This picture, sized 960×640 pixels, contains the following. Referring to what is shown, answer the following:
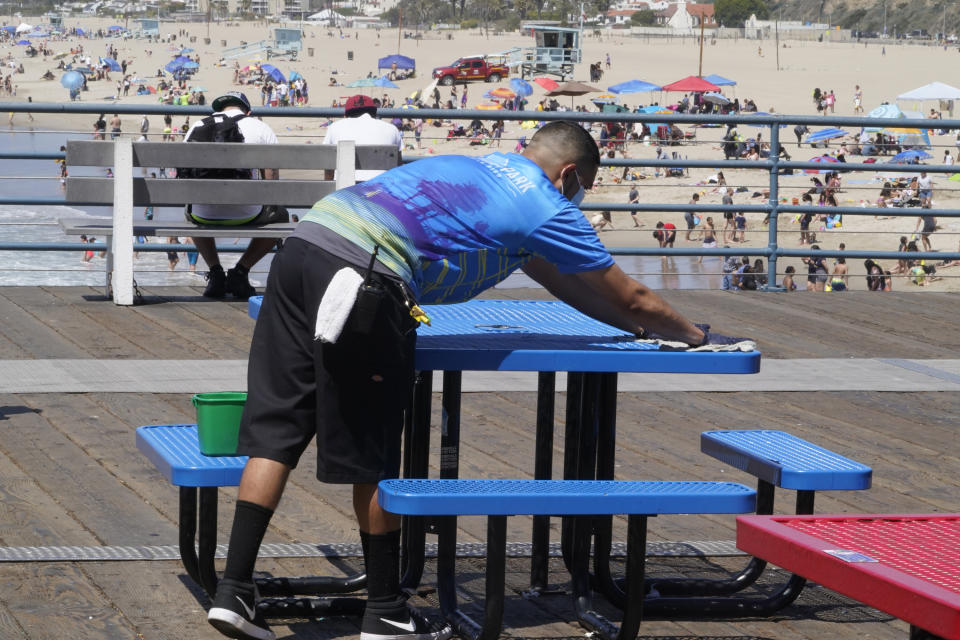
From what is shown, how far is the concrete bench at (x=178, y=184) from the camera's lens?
26.5 ft

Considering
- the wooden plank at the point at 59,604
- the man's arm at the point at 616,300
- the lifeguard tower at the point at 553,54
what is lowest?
the wooden plank at the point at 59,604

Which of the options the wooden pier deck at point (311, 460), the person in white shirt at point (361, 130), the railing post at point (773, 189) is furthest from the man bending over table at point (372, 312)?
the railing post at point (773, 189)

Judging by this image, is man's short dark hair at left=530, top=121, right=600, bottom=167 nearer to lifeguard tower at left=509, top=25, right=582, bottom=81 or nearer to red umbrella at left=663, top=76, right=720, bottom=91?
red umbrella at left=663, top=76, right=720, bottom=91

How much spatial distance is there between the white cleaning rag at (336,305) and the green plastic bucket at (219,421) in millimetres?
488

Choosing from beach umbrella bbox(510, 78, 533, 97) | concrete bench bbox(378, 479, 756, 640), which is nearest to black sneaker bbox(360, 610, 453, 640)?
concrete bench bbox(378, 479, 756, 640)

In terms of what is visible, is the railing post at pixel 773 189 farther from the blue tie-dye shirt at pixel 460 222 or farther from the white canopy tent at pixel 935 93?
the white canopy tent at pixel 935 93

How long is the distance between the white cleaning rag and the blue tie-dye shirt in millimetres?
118

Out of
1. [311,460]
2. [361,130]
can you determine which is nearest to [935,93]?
[361,130]

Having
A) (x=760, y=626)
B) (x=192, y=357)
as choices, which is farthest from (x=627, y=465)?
(x=192, y=357)

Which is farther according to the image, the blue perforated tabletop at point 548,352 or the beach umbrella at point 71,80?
the beach umbrella at point 71,80

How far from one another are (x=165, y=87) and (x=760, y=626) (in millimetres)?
71221

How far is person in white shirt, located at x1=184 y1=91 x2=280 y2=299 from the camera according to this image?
27.7ft

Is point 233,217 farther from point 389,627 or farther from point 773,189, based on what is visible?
point 389,627

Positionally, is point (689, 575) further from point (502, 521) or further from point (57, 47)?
point (57, 47)
